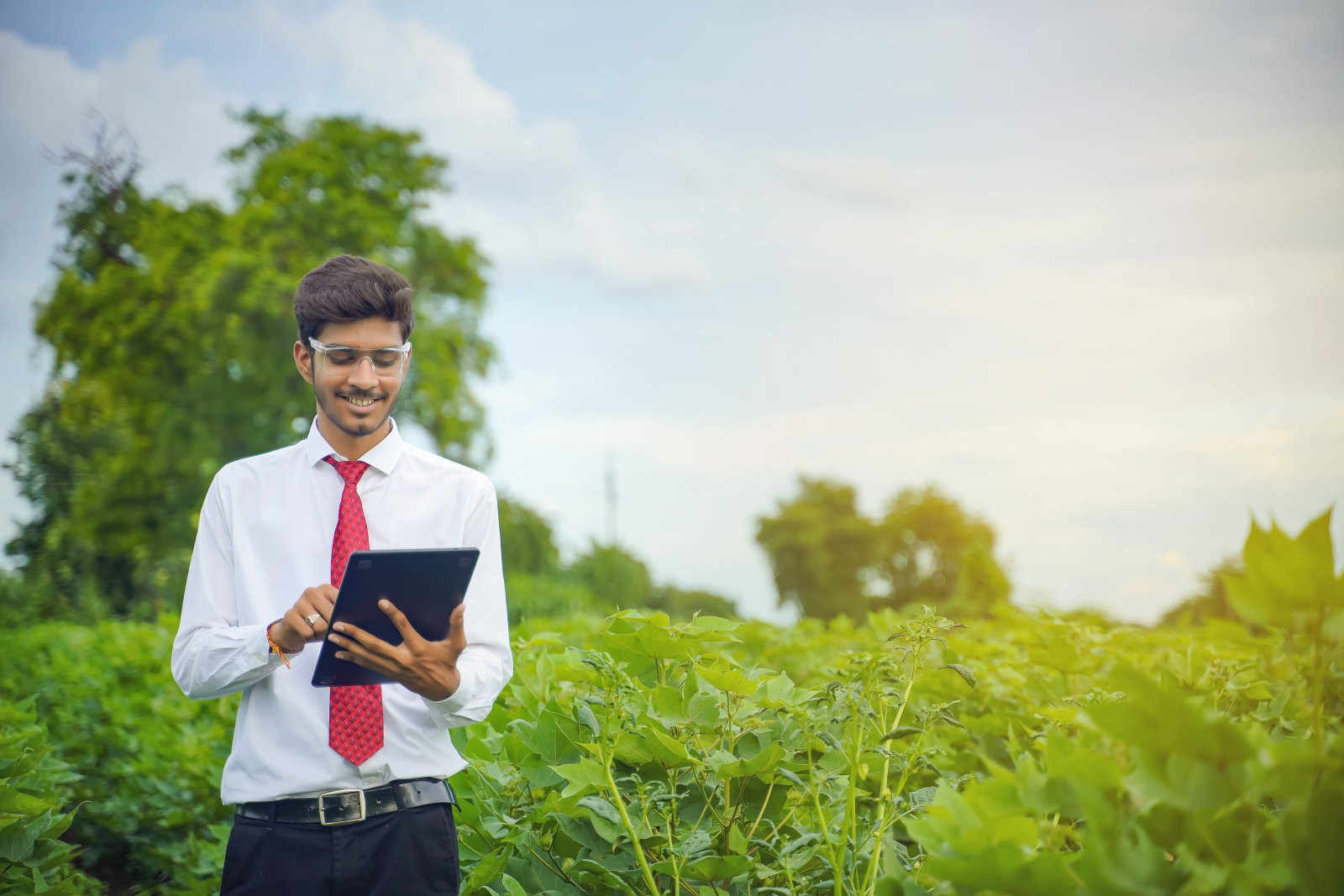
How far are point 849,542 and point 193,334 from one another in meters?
25.2

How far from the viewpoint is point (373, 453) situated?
2.53m

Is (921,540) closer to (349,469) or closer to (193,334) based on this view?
(193,334)

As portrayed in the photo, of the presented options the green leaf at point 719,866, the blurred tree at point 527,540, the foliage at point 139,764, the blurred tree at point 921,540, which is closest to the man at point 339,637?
the green leaf at point 719,866

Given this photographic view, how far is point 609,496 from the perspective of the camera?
4116 cm

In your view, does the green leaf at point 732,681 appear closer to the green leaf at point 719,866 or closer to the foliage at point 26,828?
the green leaf at point 719,866

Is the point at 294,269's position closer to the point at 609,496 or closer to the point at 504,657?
the point at 609,496

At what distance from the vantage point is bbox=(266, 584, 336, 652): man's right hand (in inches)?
82.0

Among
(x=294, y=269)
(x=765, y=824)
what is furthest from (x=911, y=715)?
(x=294, y=269)

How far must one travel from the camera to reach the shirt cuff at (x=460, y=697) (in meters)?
2.23

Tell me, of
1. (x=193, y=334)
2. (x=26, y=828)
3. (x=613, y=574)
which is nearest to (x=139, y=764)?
(x=26, y=828)

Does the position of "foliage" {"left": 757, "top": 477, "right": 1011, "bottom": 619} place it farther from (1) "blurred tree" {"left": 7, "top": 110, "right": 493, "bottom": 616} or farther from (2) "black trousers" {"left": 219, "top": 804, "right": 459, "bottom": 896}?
(2) "black trousers" {"left": 219, "top": 804, "right": 459, "bottom": 896}

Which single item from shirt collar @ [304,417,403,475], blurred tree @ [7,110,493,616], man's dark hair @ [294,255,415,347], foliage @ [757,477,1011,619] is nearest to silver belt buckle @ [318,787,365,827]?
shirt collar @ [304,417,403,475]

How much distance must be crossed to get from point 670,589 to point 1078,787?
23.8 metres

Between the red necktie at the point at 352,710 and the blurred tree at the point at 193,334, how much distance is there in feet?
69.2
